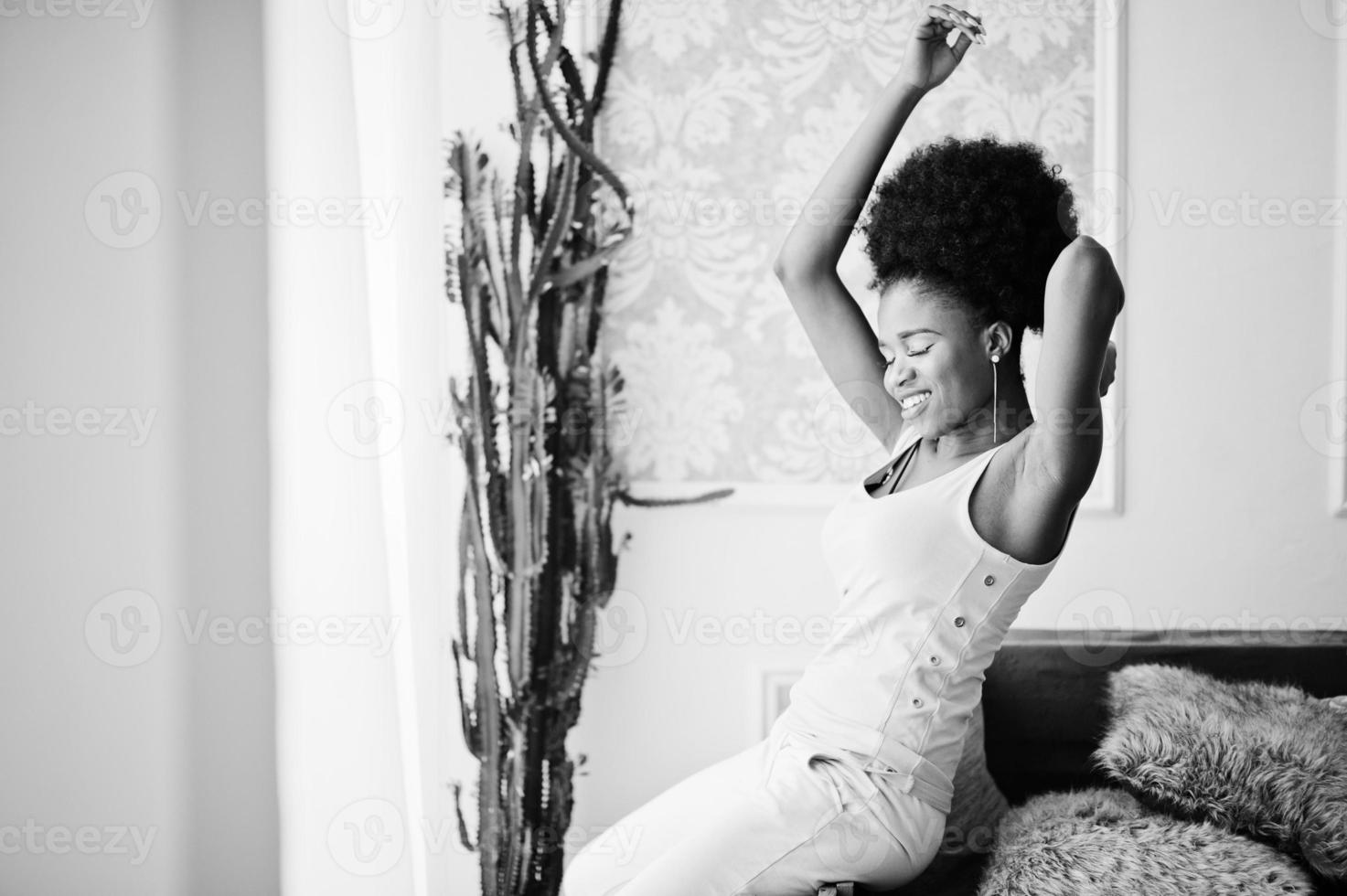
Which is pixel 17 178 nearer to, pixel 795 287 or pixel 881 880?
pixel 795 287

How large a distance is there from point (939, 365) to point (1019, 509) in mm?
220

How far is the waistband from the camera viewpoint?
4.14 feet

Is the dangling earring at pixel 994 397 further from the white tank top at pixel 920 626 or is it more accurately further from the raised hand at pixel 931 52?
the raised hand at pixel 931 52

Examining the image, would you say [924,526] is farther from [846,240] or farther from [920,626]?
[846,240]

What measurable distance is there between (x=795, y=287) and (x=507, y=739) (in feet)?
3.85

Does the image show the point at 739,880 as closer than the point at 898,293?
Yes

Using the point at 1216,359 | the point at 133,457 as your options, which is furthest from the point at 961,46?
the point at 133,457

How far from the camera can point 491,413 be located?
7.04 feet

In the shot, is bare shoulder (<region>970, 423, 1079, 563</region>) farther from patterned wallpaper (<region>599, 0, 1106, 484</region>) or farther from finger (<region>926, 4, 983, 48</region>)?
patterned wallpaper (<region>599, 0, 1106, 484</region>)

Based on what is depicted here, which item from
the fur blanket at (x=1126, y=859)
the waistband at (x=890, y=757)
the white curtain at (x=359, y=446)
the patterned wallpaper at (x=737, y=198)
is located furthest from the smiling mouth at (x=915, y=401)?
the white curtain at (x=359, y=446)

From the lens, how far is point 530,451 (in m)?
2.13

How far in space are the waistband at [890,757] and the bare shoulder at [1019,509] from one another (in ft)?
0.94

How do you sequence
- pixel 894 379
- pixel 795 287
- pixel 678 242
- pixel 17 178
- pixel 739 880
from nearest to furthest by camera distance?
pixel 739 880
pixel 894 379
pixel 795 287
pixel 17 178
pixel 678 242

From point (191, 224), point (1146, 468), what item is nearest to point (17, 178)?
point (191, 224)
